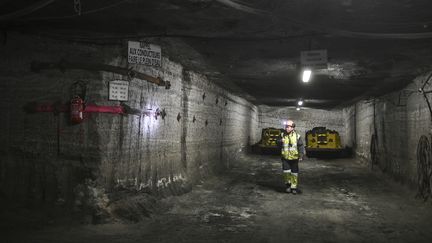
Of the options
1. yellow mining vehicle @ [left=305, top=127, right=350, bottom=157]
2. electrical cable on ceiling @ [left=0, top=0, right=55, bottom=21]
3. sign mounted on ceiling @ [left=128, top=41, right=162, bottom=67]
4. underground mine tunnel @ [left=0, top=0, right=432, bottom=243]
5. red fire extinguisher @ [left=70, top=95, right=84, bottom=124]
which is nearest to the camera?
electrical cable on ceiling @ [left=0, top=0, right=55, bottom=21]

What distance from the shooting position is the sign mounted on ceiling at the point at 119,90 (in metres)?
Answer: 6.55

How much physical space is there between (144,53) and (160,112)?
5.14 feet

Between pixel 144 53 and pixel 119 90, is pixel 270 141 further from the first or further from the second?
pixel 119 90

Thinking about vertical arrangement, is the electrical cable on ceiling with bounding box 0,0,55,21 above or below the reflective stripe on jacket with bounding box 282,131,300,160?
above

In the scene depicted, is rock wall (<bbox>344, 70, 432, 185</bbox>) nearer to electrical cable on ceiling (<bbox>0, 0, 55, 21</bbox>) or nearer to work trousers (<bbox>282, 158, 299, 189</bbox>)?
work trousers (<bbox>282, 158, 299, 189</bbox>)

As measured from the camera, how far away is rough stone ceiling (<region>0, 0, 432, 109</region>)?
5027 mm

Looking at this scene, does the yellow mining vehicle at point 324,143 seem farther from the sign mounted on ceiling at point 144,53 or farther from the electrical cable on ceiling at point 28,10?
the electrical cable on ceiling at point 28,10

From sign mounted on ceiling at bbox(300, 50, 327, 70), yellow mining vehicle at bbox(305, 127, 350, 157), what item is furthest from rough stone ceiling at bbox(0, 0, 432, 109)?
yellow mining vehicle at bbox(305, 127, 350, 157)

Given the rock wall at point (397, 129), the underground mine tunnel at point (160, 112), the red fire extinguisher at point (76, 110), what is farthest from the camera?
the rock wall at point (397, 129)

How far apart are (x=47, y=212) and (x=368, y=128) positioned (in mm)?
14574

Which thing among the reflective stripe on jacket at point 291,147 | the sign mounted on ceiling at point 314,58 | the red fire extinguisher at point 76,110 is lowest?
the reflective stripe on jacket at point 291,147

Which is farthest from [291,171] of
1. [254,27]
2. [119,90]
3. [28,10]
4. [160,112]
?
[28,10]

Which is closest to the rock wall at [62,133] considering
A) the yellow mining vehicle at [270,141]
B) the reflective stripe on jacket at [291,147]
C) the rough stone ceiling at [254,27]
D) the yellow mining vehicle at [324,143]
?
the rough stone ceiling at [254,27]

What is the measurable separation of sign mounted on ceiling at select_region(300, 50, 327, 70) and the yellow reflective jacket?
2.85 m
